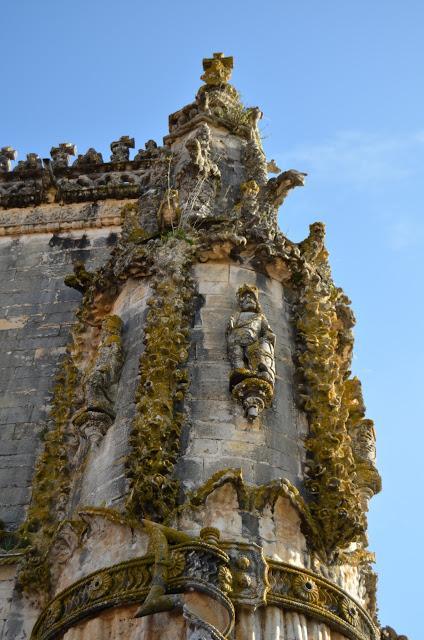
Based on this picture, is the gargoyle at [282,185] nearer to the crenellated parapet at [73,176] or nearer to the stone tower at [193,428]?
the stone tower at [193,428]

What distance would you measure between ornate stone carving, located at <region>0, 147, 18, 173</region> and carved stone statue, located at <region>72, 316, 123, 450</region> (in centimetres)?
715

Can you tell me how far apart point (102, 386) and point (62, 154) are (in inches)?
318

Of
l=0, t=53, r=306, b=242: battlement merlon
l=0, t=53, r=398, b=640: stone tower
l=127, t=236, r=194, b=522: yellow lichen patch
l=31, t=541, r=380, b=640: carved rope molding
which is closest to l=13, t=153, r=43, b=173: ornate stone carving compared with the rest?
l=0, t=53, r=306, b=242: battlement merlon

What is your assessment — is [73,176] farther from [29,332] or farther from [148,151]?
[29,332]

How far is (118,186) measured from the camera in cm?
1638

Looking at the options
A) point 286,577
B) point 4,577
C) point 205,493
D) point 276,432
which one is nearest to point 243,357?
point 276,432

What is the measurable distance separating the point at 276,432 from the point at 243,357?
0.87 meters

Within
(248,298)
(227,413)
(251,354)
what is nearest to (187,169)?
(248,298)

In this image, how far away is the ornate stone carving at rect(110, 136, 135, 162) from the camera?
17436 millimetres

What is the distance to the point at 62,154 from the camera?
17750 millimetres

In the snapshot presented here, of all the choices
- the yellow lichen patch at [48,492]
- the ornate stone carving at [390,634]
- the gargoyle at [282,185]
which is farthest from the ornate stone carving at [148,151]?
the ornate stone carving at [390,634]

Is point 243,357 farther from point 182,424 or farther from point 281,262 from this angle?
point 281,262

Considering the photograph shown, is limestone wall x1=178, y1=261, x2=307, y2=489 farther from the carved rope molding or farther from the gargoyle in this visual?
the gargoyle

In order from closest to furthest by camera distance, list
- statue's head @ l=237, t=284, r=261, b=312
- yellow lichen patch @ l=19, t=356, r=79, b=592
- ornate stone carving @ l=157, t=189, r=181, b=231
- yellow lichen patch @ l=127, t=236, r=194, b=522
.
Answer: yellow lichen patch @ l=127, t=236, r=194, b=522, yellow lichen patch @ l=19, t=356, r=79, b=592, statue's head @ l=237, t=284, r=261, b=312, ornate stone carving @ l=157, t=189, r=181, b=231
